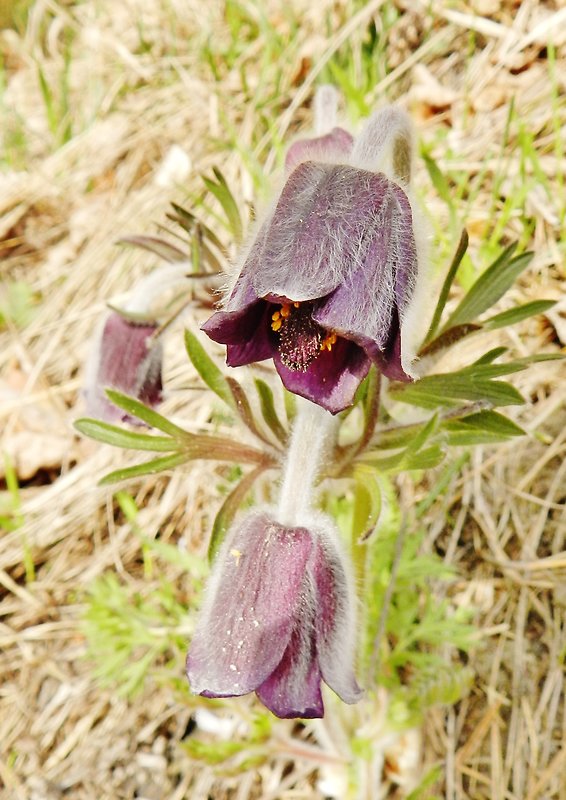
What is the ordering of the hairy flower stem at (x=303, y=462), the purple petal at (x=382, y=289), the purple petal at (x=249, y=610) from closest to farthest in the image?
1. the purple petal at (x=382, y=289)
2. the purple petal at (x=249, y=610)
3. the hairy flower stem at (x=303, y=462)

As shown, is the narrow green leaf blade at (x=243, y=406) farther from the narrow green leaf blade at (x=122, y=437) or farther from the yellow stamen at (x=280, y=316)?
the yellow stamen at (x=280, y=316)

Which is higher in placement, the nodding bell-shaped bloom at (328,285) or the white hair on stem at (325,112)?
the white hair on stem at (325,112)

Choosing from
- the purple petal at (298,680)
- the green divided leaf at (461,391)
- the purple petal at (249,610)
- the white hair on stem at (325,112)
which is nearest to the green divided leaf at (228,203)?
the white hair on stem at (325,112)

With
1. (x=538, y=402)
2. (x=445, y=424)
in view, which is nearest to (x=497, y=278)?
(x=445, y=424)

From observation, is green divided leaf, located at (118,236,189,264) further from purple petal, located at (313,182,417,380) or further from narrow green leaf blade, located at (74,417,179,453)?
purple petal, located at (313,182,417,380)

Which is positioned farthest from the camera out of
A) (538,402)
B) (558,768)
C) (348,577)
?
(538,402)

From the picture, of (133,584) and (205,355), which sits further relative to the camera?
(133,584)

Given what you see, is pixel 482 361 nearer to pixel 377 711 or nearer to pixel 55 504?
pixel 377 711
